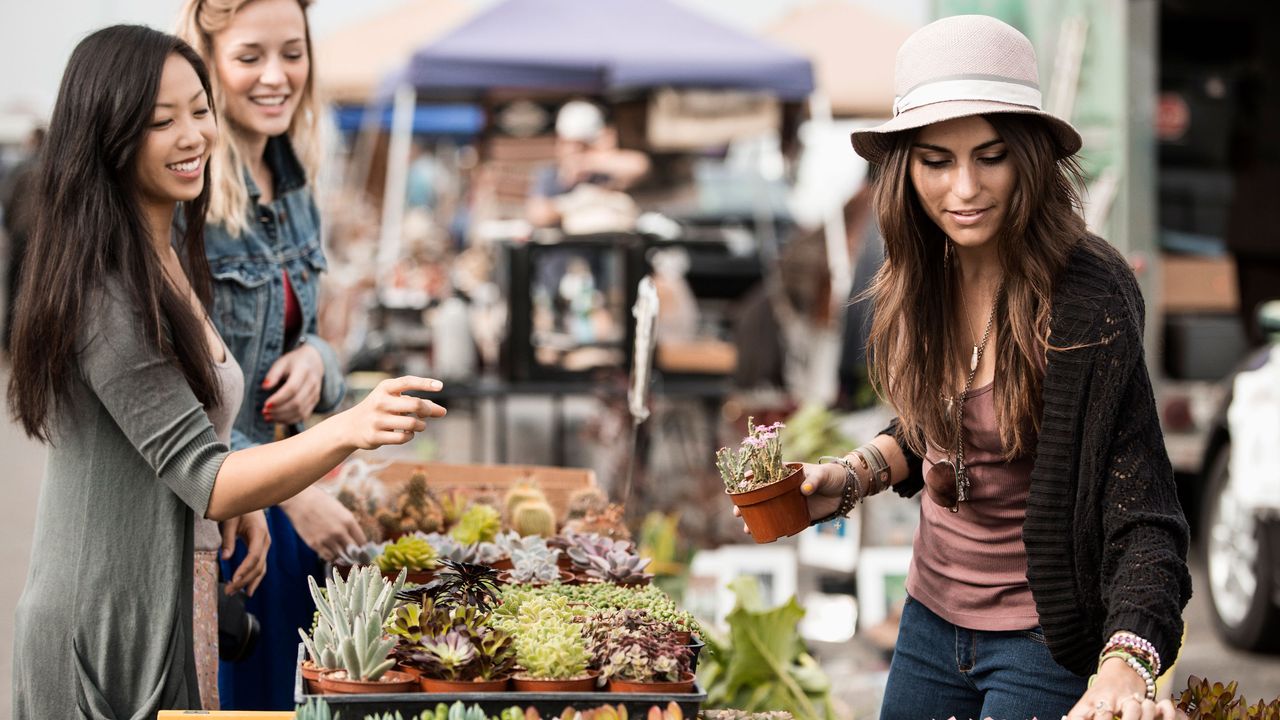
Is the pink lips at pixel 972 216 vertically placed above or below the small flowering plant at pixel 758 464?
above

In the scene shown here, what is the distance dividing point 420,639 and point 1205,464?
5.44m

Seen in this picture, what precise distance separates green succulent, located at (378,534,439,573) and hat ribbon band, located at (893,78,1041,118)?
131cm

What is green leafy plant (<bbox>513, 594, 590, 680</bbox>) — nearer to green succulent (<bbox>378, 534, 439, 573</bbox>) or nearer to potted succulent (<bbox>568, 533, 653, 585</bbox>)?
potted succulent (<bbox>568, 533, 653, 585</bbox>)

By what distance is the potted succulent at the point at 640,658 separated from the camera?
2.23 m

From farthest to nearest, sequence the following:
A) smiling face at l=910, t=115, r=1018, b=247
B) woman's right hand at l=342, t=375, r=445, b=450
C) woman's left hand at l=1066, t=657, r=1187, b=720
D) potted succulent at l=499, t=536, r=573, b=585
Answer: potted succulent at l=499, t=536, r=573, b=585
smiling face at l=910, t=115, r=1018, b=247
woman's right hand at l=342, t=375, r=445, b=450
woman's left hand at l=1066, t=657, r=1187, b=720

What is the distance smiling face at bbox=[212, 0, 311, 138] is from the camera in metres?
3.37

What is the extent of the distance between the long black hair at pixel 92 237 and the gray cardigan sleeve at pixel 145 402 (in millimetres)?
28

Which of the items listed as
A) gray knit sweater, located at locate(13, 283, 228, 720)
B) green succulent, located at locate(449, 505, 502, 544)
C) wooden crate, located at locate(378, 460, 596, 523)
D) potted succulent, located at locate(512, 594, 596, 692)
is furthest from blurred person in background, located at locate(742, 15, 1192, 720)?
wooden crate, located at locate(378, 460, 596, 523)

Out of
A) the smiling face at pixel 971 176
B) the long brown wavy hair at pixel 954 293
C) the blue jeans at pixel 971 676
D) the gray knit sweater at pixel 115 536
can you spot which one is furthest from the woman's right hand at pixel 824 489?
the gray knit sweater at pixel 115 536

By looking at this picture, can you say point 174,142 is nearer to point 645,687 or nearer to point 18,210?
point 645,687

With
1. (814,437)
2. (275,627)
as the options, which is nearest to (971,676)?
(275,627)

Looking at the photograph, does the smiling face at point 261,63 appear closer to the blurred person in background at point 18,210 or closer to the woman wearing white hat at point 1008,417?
the blurred person in background at point 18,210

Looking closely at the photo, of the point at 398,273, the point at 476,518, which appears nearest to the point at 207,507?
the point at 476,518

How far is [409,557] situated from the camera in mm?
2990
